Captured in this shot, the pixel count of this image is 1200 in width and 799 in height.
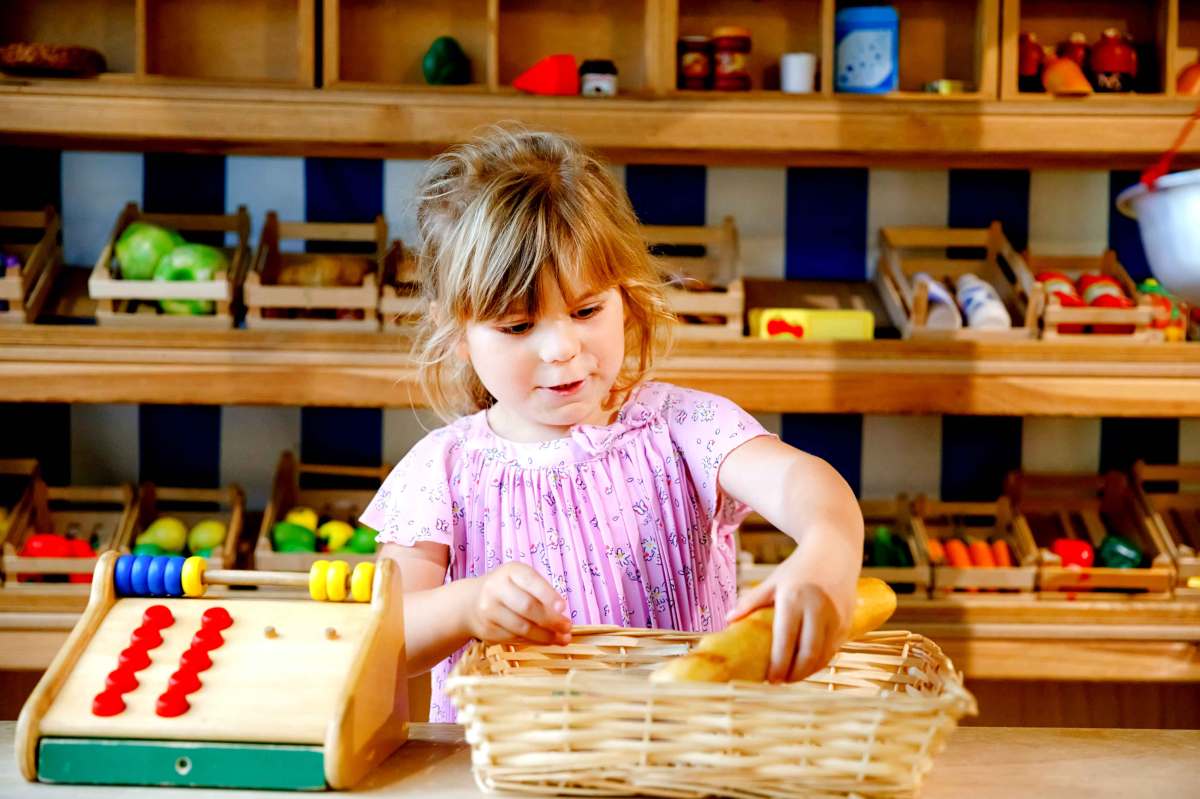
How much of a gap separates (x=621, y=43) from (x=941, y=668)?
179 centimetres

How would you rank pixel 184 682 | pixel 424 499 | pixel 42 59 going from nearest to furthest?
1. pixel 184 682
2. pixel 424 499
3. pixel 42 59

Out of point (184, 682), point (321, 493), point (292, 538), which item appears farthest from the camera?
point (321, 493)

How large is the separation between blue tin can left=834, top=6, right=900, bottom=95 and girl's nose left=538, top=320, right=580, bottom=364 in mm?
1337

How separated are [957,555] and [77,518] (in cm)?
165

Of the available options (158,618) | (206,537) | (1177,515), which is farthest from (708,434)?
(1177,515)

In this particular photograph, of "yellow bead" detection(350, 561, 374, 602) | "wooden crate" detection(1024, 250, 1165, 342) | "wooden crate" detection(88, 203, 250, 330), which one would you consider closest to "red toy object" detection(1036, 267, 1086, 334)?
"wooden crate" detection(1024, 250, 1165, 342)

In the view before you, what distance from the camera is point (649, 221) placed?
8.59ft

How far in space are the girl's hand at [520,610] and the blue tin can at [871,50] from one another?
1.61 meters

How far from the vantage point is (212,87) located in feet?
7.07

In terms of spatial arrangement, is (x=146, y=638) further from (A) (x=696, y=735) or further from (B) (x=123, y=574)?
(A) (x=696, y=735)

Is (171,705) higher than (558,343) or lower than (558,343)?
lower

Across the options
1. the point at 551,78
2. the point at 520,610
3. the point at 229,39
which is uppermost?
the point at 229,39

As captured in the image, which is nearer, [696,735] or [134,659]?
[696,735]

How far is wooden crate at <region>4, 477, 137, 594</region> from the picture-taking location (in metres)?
2.21
